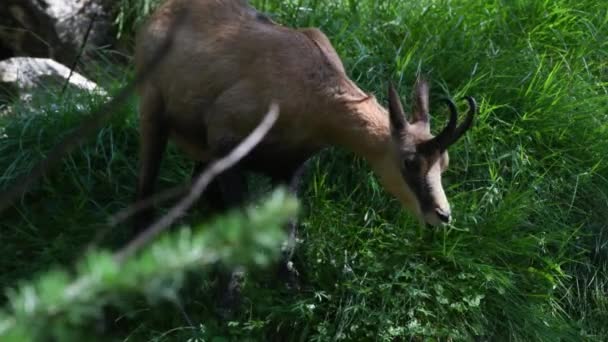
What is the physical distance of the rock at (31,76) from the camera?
22.6 feet

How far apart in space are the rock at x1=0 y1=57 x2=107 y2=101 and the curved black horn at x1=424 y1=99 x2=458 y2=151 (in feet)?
8.58

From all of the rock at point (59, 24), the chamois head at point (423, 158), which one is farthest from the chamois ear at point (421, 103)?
the rock at point (59, 24)

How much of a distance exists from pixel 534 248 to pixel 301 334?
1.42m

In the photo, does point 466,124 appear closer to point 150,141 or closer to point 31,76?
point 150,141

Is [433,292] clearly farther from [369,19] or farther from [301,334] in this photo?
[369,19]

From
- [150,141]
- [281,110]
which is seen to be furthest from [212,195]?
[281,110]

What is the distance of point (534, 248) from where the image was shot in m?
5.87

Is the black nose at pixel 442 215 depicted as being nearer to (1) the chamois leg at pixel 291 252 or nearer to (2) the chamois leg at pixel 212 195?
(1) the chamois leg at pixel 291 252

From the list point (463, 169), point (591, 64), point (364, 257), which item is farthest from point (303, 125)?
point (591, 64)

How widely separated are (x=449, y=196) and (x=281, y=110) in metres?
1.32

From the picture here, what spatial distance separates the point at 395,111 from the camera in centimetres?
514

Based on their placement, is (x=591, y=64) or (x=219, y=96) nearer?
(x=219, y=96)

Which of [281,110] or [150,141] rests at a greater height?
[281,110]

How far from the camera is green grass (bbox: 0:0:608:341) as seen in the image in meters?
5.49
